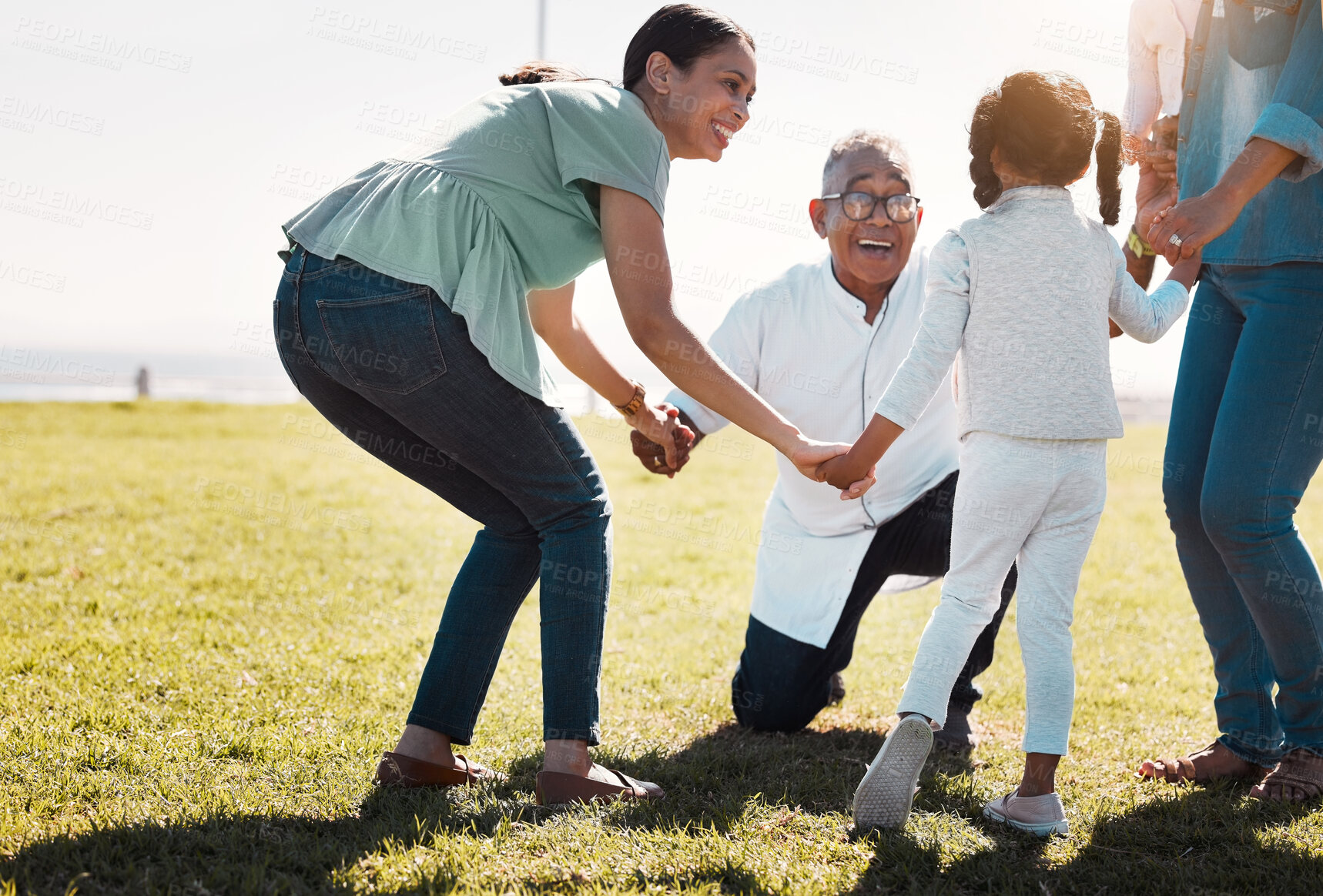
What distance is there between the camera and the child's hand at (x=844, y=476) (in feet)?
9.96

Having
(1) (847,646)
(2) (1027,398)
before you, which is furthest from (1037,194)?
(1) (847,646)

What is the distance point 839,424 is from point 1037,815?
177 cm

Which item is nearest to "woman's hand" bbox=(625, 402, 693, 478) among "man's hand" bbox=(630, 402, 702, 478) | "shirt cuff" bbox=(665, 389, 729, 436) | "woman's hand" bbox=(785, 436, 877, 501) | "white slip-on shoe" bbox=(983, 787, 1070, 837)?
"man's hand" bbox=(630, 402, 702, 478)

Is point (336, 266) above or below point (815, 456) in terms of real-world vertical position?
above

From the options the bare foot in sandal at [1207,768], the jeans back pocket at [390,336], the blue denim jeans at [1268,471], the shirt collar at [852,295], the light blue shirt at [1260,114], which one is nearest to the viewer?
the jeans back pocket at [390,336]

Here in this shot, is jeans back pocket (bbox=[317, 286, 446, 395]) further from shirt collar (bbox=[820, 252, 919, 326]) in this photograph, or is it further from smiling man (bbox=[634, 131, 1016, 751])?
shirt collar (bbox=[820, 252, 919, 326])

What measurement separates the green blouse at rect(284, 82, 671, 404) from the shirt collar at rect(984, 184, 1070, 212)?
974 millimetres

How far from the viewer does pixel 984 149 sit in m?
2.97

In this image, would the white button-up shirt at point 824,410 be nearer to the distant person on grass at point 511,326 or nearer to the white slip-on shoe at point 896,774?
the distant person on grass at point 511,326

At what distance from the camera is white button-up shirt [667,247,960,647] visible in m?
4.04

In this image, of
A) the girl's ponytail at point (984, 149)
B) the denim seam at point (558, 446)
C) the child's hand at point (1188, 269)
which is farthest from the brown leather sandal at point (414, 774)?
the child's hand at point (1188, 269)

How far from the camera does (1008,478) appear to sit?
9.07 ft

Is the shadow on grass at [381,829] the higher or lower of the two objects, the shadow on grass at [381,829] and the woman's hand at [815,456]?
the lower

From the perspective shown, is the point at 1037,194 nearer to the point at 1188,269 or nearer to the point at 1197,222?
the point at 1197,222
